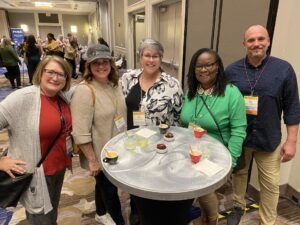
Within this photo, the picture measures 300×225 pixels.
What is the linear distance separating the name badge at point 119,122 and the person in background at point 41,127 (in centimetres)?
32

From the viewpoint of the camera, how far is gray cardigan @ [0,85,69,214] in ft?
4.08

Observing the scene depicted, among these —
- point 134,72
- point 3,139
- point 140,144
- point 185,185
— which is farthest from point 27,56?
point 185,185

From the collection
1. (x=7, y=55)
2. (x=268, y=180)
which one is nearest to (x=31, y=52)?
(x=7, y=55)

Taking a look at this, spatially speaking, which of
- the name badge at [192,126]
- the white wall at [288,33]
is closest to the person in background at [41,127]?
the name badge at [192,126]

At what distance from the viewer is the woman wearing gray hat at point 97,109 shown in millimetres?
1465

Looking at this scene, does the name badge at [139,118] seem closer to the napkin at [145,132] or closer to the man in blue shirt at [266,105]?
the napkin at [145,132]

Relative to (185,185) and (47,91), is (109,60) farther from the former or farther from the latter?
(185,185)

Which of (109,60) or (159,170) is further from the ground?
(109,60)

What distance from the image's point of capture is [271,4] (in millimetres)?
1858

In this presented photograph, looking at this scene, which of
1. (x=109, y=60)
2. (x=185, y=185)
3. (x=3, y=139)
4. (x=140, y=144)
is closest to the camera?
(x=185, y=185)

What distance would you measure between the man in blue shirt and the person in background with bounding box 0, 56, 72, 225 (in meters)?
1.26

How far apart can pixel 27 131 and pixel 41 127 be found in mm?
75

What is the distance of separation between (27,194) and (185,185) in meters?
0.95

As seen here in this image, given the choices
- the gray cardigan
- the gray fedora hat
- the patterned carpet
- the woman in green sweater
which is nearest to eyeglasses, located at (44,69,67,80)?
the gray cardigan
